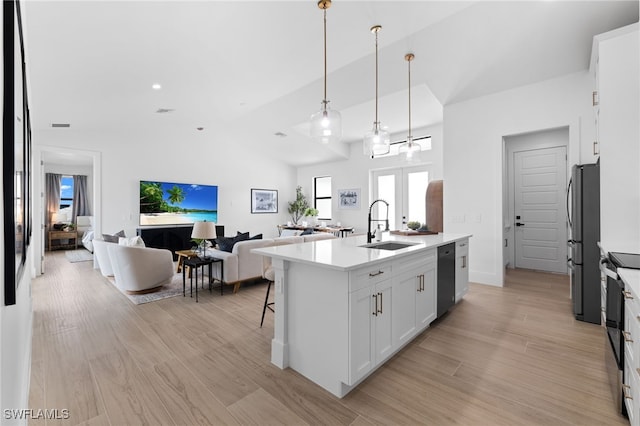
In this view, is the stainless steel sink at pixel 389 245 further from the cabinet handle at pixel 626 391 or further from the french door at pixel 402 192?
the french door at pixel 402 192

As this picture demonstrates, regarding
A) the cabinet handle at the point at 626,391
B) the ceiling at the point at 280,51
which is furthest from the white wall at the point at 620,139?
the cabinet handle at the point at 626,391

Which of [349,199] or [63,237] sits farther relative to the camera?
[63,237]

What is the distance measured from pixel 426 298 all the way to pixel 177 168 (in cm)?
649

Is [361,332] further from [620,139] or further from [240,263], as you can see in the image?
[620,139]

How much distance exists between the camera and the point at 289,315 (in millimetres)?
2227

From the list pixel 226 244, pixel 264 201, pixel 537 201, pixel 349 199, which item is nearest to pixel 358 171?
pixel 349 199

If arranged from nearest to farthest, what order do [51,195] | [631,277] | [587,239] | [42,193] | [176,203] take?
[631,277] → [587,239] → [42,193] → [176,203] → [51,195]

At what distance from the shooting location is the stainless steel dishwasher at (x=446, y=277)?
2.97 m

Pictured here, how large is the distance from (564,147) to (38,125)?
895cm

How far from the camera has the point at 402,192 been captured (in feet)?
23.4

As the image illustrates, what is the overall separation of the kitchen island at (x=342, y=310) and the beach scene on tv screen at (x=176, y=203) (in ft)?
17.6

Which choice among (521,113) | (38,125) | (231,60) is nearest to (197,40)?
(231,60)

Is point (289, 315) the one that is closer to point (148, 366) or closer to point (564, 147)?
point (148, 366)

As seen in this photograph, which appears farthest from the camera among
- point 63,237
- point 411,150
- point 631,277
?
point 63,237
